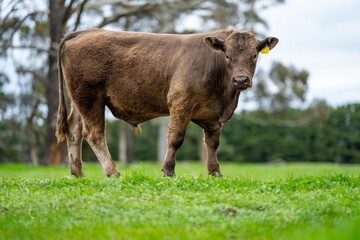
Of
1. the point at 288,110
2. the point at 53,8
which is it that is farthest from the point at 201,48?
the point at 288,110

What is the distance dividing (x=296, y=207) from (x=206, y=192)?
135 cm

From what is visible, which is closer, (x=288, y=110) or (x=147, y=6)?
(x=147, y=6)

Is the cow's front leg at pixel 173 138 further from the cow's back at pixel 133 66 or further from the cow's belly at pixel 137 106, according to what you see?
the cow's belly at pixel 137 106

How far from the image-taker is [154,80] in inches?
418

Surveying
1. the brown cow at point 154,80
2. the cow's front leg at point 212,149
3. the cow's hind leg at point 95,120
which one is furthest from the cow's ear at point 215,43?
the cow's hind leg at point 95,120

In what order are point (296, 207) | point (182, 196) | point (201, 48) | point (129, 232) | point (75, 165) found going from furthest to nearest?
point (75, 165)
point (201, 48)
point (182, 196)
point (296, 207)
point (129, 232)

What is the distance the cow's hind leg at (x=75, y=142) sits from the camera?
442 inches

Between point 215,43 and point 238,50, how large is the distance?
0.39m

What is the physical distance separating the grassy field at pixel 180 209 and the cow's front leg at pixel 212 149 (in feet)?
5.92

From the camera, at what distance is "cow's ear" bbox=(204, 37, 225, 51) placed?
10078 millimetres

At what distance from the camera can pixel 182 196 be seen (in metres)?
7.78

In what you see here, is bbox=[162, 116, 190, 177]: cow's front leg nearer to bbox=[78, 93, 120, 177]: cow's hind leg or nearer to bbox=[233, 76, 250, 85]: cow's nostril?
bbox=[233, 76, 250, 85]: cow's nostril

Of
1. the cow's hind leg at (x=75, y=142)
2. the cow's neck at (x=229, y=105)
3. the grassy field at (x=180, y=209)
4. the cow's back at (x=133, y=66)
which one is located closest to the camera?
the grassy field at (x=180, y=209)

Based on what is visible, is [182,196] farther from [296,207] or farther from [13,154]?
[13,154]
